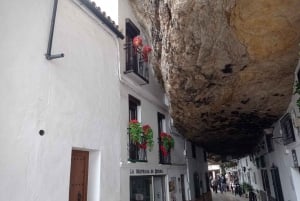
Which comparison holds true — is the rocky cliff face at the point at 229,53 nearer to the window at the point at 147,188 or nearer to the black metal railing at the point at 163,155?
the black metal railing at the point at 163,155

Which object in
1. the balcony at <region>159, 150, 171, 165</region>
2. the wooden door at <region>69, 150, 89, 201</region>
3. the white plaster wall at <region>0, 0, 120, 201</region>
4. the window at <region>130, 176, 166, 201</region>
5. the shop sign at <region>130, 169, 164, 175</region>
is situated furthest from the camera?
the balcony at <region>159, 150, 171, 165</region>

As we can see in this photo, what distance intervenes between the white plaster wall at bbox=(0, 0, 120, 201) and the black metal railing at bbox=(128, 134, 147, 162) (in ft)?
2.31

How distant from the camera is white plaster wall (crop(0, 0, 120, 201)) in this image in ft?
12.8

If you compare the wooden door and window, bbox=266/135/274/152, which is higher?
window, bbox=266/135/274/152

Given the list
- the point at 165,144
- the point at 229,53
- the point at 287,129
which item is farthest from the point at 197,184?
the point at 229,53

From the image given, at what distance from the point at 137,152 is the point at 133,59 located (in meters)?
2.93

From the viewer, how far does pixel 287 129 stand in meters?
7.09

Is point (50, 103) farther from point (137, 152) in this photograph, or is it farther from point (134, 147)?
point (137, 152)

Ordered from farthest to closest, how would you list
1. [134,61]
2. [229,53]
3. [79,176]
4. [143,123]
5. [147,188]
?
[143,123], [134,61], [147,188], [79,176], [229,53]

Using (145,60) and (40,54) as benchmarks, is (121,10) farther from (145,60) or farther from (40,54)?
(40,54)

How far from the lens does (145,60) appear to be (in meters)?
8.86

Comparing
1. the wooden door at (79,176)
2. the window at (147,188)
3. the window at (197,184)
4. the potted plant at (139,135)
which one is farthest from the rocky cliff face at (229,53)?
the window at (197,184)

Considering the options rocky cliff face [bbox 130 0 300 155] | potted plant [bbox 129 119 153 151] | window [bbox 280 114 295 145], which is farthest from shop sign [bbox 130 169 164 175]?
window [bbox 280 114 295 145]

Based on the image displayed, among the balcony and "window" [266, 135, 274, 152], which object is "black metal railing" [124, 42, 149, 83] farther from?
"window" [266, 135, 274, 152]
